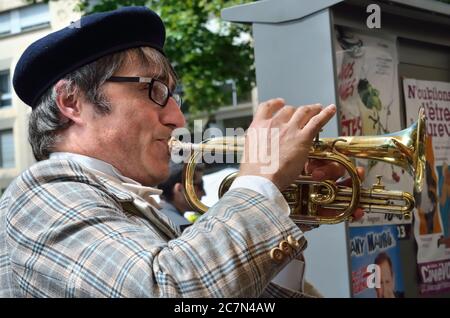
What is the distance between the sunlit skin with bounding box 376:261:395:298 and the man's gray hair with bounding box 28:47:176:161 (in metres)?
2.47

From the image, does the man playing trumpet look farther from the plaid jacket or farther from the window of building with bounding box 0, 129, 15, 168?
the window of building with bounding box 0, 129, 15, 168

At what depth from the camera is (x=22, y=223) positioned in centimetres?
195

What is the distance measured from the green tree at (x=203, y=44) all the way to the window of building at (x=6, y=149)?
25.6 feet

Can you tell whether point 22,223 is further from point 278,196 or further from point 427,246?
point 427,246

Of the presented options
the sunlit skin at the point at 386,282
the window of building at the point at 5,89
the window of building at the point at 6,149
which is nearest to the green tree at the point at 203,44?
the window of building at the point at 5,89

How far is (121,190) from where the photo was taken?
6.83 ft

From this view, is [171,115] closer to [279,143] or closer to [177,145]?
[177,145]

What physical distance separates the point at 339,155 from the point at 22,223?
1.05 meters

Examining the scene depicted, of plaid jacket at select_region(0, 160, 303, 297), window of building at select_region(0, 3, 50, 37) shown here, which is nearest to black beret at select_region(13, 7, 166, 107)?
plaid jacket at select_region(0, 160, 303, 297)

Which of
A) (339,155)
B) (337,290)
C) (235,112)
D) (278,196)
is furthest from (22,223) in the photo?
(235,112)

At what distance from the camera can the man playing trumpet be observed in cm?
181

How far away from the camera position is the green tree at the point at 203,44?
1017cm

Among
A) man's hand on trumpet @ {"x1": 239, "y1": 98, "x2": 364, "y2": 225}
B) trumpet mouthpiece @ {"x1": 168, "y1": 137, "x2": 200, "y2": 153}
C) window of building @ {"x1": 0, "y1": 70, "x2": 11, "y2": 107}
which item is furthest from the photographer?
window of building @ {"x1": 0, "y1": 70, "x2": 11, "y2": 107}

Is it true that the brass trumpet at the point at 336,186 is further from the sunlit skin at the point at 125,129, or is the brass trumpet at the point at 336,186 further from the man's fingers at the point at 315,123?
the man's fingers at the point at 315,123
